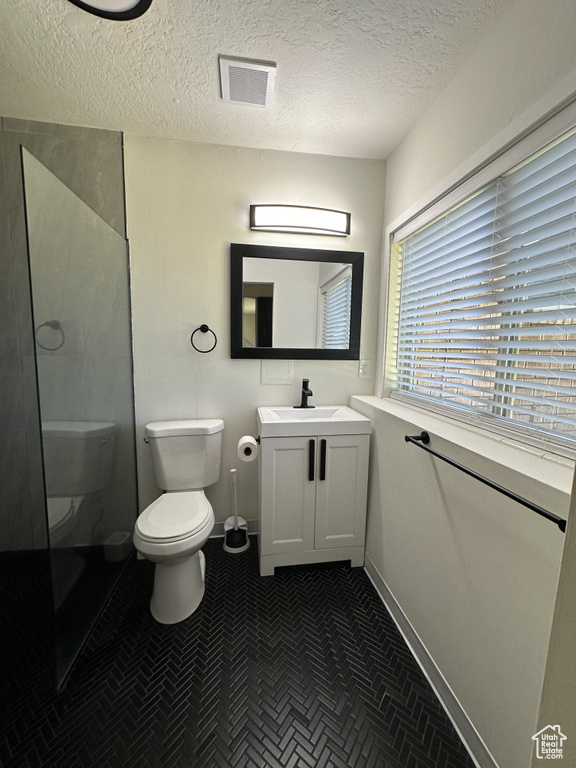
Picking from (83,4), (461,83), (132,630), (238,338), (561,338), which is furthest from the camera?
(238,338)

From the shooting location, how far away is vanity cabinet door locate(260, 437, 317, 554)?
5.57 ft

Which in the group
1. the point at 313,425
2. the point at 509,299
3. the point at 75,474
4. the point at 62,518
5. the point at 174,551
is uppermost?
the point at 509,299

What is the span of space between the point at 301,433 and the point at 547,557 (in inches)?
43.1

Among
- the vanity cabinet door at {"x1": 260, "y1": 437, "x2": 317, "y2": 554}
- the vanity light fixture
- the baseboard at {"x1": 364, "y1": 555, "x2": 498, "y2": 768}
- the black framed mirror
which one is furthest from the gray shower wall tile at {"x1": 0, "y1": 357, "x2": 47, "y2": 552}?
the baseboard at {"x1": 364, "y1": 555, "x2": 498, "y2": 768}

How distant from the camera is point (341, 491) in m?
1.79

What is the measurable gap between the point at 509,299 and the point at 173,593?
190 centimetres

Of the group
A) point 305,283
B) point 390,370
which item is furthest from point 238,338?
point 390,370

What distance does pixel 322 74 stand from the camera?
136 centimetres

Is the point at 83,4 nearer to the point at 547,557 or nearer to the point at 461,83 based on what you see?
the point at 461,83

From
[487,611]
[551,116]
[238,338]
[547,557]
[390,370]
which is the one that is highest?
[551,116]

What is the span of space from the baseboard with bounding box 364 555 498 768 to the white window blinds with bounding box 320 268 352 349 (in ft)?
4.69

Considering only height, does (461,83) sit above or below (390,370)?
above

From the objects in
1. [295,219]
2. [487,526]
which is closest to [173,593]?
[487,526]

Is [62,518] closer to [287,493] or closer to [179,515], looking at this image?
[179,515]
